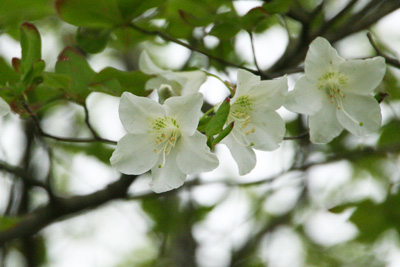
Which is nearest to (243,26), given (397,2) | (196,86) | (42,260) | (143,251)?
(196,86)

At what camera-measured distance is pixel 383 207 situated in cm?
195

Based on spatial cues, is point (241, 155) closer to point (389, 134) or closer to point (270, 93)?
point (270, 93)

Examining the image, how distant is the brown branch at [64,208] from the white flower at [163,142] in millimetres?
464

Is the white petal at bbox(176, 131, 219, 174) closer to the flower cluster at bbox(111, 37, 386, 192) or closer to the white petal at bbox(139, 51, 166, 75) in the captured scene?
the flower cluster at bbox(111, 37, 386, 192)

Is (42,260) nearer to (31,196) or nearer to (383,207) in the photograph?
(31,196)

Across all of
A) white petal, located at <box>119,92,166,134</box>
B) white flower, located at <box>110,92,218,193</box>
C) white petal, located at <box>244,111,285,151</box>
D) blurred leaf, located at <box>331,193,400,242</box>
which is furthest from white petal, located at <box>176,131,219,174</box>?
blurred leaf, located at <box>331,193,400,242</box>

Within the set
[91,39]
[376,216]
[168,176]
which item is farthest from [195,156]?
[376,216]

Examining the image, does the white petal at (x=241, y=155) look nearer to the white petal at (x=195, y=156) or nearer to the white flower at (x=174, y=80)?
the white petal at (x=195, y=156)

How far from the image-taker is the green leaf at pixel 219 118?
100 cm

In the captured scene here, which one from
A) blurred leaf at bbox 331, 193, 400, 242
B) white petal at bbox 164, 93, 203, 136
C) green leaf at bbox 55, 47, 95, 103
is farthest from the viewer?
blurred leaf at bbox 331, 193, 400, 242

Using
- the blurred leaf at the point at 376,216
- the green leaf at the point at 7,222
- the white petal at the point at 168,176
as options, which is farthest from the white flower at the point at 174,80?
the blurred leaf at the point at 376,216

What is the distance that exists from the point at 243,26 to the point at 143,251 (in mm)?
2604

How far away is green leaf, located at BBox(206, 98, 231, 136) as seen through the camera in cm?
100

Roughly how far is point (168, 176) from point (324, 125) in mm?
497
